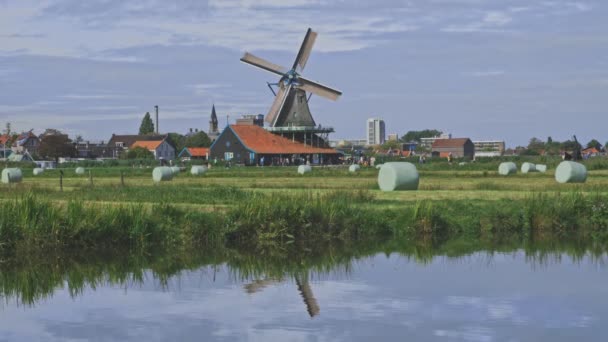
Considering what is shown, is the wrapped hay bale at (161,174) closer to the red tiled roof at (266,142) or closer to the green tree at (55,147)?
the red tiled roof at (266,142)

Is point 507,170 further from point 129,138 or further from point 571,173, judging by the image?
point 129,138

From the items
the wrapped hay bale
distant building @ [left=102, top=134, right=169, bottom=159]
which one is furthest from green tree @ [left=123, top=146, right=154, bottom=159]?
the wrapped hay bale

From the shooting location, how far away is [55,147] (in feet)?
461

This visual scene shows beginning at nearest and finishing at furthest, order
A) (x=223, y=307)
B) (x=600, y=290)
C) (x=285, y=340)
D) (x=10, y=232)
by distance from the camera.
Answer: (x=285, y=340) → (x=223, y=307) → (x=600, y=290) → (x=10, y=232)

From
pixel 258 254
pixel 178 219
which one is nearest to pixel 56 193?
pixel 178 219

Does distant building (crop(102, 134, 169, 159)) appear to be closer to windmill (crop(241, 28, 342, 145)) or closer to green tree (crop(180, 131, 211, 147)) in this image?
green tree (crop(180, 131, 211, 147))

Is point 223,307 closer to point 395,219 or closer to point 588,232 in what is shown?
point 395,219

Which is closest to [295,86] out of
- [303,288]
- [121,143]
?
[303,288]

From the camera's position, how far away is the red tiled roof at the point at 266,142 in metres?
99.3

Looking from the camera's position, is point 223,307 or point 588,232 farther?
point 588,232

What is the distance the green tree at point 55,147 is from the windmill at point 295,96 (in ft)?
168

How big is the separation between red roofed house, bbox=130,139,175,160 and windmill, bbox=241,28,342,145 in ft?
211

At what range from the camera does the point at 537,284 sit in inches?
701

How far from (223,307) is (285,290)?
7.13 ft
